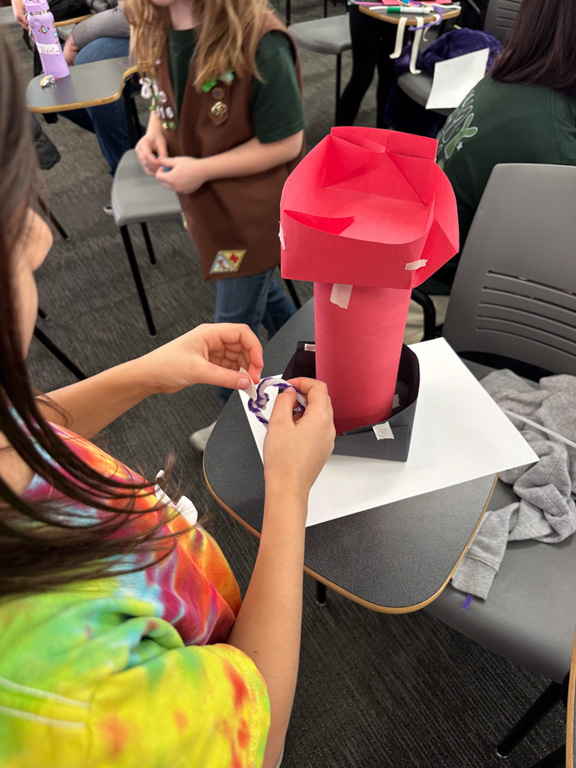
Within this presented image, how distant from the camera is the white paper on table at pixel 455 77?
182 centimetres

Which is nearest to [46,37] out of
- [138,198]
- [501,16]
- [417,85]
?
[138,198]

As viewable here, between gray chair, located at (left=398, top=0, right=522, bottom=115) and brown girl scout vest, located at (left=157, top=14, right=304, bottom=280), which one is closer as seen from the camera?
brown girl scout vest, located at (left=157, top=14, right=304, bottom=280)

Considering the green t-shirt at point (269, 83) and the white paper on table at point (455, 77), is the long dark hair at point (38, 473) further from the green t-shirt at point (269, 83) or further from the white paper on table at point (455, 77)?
the white paper on table at point (455, 77)

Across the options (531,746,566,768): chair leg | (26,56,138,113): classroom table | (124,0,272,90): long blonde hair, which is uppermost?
(124,0,272,90): long blonde hair

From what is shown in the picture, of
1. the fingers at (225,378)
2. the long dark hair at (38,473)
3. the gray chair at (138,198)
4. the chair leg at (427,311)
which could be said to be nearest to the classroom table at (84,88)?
the gray chair at (138,198)

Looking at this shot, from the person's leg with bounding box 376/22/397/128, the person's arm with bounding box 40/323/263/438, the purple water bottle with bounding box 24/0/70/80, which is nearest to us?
the person's arm with bounding box 40/323/263/438

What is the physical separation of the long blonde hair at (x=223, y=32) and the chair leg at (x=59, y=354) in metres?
1.06

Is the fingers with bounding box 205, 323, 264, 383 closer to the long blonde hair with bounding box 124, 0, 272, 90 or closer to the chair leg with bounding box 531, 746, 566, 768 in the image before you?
the long blonde hair with bounding box 124, 0, 272, 90

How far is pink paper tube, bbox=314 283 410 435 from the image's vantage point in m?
0.58

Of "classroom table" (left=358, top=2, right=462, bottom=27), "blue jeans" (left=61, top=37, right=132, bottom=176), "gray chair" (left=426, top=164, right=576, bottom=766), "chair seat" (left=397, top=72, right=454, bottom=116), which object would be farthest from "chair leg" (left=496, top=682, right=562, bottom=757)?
"classroom table" (left=358, top=2, right=462, bottom=27)

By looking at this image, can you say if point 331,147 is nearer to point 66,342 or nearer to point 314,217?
point 314,217

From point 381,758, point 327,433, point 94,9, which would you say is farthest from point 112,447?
point 94,9

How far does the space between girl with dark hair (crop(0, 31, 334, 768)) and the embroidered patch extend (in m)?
0.78

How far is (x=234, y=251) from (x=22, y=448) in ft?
3.14
